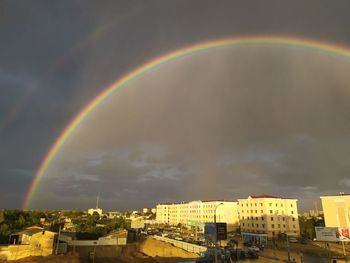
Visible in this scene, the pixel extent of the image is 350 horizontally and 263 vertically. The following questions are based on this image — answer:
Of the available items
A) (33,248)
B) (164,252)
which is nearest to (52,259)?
(33,248)

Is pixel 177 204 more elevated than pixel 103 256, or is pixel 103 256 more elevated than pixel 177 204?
pixel 177 204

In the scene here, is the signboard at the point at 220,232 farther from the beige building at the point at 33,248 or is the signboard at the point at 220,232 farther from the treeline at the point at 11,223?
the treeline at the point at 11,223

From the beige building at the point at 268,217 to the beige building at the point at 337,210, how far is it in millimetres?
17133

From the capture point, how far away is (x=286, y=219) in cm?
8856

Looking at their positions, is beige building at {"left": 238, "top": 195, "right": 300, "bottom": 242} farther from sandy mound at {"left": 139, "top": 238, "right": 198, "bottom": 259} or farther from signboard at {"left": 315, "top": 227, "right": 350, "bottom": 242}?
sandy mound at {"left": 139, "top": 238, "right": 198, "bottom": 259}

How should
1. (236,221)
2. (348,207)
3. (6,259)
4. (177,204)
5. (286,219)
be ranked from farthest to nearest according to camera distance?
(177,204) → (236,221) → (286,219) → (348,207) → (6,259)

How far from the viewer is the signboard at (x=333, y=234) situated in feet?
166

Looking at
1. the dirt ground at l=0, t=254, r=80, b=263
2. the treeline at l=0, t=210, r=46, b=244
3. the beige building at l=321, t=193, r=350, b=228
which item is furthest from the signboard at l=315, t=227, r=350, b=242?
the treeline at l=0, t=210, r=46, b=244

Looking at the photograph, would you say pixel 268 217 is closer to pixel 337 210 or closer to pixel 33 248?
pixel 337 210

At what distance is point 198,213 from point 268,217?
4738 cm

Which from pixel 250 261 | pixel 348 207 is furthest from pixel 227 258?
pixel 348 207

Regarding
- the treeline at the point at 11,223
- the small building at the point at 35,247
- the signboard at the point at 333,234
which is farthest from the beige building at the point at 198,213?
the small building at the point at 35,247

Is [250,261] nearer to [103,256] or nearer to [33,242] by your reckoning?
[103,256]

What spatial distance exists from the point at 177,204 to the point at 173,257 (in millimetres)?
101835
